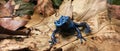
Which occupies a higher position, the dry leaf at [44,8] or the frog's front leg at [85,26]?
the dry leaf at [44,8]

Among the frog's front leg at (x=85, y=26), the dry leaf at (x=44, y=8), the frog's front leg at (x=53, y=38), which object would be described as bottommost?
the frog's front leg at (x=53, y=38)

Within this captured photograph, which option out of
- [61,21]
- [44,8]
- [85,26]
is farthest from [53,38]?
[44,8]

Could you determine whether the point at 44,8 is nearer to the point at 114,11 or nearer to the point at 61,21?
the point at 61,21

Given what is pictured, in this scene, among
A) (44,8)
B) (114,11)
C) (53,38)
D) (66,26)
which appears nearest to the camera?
(53,38)

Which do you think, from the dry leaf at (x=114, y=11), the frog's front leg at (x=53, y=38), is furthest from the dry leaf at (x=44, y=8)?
the dry leaf at (x=114, y=11)

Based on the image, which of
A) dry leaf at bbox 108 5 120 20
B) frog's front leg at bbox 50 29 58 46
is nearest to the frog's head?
frog's front leg at bbox 50 29 58 46

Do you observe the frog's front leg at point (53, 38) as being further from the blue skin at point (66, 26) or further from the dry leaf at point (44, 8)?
the dry leaf at point (44, 8)

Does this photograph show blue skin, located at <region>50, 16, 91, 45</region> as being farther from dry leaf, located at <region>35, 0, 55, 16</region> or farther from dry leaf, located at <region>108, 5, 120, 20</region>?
dry leaf, located at <region>35, 0, 55, 16</region>

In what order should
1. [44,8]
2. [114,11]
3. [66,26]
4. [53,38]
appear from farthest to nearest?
[44,8], [114,11], [66,26], [53,38]
